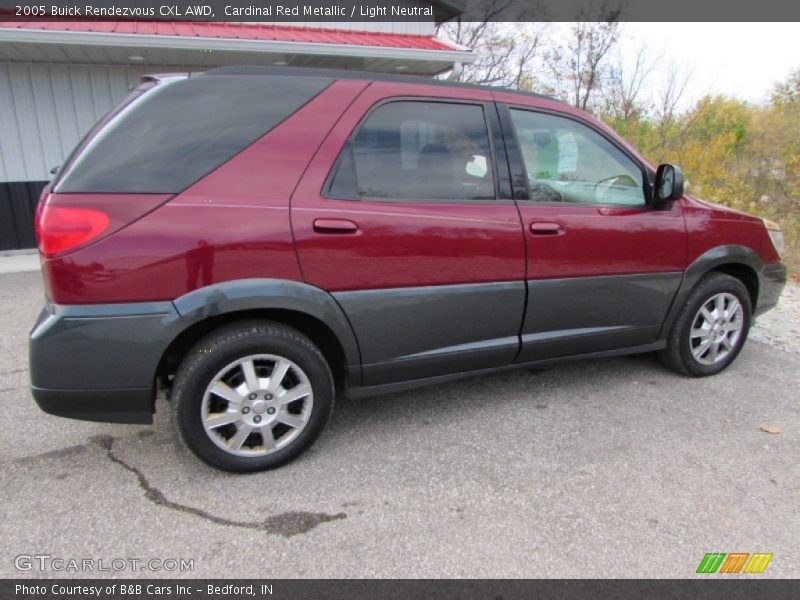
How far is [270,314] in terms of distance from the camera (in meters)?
2.53

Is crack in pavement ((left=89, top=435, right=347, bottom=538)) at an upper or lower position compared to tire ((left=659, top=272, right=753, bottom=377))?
lower

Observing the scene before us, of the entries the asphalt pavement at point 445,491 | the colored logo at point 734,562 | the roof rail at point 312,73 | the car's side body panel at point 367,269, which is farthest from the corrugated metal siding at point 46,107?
A: the colored logo at point 734,562

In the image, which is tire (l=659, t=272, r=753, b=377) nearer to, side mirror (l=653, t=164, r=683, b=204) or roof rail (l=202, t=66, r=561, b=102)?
side mirror (l=653, t=164, r=683, b=204)

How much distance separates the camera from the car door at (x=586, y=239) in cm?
300

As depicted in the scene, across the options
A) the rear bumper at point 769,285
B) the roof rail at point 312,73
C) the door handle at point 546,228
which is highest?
the roof rail at point 312,73

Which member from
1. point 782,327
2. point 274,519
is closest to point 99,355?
point 274,519

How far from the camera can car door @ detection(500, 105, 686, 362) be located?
2996 mm

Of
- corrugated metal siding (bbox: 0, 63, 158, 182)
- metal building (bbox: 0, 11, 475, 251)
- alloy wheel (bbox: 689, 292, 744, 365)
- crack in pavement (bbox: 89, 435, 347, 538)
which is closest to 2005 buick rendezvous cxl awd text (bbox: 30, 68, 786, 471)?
crack in pavement (bbox: 89, 435, 347, 538)

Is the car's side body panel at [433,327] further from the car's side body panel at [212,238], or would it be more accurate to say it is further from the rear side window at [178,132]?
the rear side window at [178,132]

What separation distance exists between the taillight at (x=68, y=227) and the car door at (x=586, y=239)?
2103 mm

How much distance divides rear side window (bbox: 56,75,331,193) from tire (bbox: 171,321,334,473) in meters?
0.76

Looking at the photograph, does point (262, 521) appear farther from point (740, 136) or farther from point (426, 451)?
point (740, 136)

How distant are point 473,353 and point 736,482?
1.42 metres

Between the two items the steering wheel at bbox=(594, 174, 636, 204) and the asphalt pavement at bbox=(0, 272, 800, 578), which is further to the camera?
the steering wheel at bbox=(594, 174, 636, 204)
